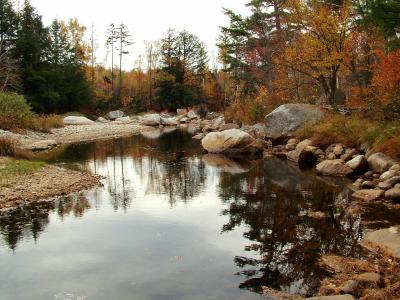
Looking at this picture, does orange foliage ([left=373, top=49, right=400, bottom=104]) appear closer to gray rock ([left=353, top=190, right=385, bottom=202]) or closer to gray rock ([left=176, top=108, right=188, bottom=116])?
gray rock ([left=353, top=190, right=385, bottom=202])

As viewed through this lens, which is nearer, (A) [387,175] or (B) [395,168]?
(A) [387,175]

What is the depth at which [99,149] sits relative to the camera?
28297 mm

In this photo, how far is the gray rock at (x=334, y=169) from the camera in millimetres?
Result: 17953

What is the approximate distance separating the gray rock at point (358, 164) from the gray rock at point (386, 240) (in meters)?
7.50

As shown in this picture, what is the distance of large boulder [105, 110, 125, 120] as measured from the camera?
56.2m

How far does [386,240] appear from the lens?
978 cm

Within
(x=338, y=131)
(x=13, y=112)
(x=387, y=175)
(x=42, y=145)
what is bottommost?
(x=387, y=175)

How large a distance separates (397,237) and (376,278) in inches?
96.4

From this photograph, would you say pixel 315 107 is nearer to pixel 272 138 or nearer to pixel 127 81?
pixel 272 138

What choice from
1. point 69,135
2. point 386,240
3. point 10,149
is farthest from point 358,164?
point 69,135

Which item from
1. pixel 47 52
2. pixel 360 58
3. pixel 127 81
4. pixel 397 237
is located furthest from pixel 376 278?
pixel 127 81

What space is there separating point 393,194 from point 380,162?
349cm

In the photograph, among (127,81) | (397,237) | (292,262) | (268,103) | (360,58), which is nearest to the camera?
(292,262)

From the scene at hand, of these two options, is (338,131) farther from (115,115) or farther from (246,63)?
(115,115)
